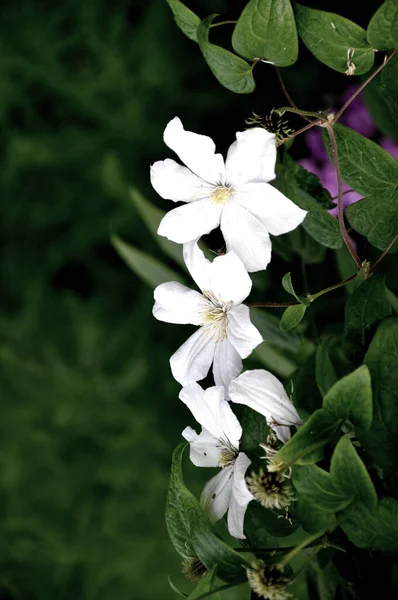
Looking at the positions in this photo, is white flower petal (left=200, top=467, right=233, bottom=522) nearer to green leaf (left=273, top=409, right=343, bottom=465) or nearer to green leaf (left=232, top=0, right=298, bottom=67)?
green leaf (left=273, top=409, right=343, bottom=465)

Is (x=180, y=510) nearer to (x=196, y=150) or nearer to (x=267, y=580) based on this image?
(x=267, y=580)

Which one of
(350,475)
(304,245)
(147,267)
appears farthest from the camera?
(147,267)

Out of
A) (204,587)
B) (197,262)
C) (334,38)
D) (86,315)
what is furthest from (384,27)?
(86,315)

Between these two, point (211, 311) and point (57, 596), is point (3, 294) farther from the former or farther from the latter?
point (211, 311)

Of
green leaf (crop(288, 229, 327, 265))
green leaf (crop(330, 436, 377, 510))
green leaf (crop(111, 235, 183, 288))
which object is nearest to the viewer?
green leaf (crop(330, 436, 377, 510))

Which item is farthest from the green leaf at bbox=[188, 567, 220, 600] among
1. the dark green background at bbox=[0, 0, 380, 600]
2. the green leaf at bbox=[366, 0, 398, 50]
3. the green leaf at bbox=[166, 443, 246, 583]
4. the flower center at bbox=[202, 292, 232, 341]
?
the dark green background at bbox=[0, 0, 380, 600]

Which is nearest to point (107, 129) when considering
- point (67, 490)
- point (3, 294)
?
point (3, 294)
